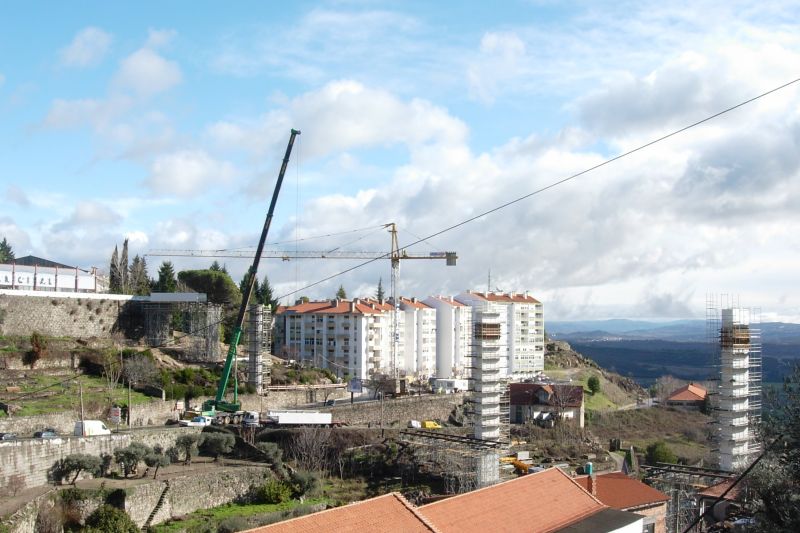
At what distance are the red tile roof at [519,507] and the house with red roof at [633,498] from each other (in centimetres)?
199

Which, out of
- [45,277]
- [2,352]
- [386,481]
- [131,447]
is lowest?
[386,481]

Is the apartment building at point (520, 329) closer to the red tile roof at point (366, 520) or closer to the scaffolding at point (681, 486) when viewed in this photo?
the scaffolding at point (681, 486)

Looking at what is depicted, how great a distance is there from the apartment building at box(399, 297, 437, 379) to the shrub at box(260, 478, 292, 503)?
138 ft

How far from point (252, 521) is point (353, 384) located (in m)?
27.2

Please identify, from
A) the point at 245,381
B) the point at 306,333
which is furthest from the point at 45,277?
the point at 306,333

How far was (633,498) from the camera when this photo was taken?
24.8 metres

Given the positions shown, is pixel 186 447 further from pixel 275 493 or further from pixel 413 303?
pixel 413 303

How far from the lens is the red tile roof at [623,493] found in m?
24.0

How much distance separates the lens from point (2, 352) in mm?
37562

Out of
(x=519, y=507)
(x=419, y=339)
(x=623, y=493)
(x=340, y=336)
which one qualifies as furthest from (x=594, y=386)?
(x=519, y=507)

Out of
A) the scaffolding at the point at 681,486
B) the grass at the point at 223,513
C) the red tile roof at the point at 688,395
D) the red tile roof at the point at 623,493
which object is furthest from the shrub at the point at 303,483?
the red tile roof at the point at 688,395

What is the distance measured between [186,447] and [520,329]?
54.7 meters

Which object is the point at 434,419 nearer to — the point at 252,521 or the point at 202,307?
the point at 202,307

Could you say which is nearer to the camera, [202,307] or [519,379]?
[202,307]
